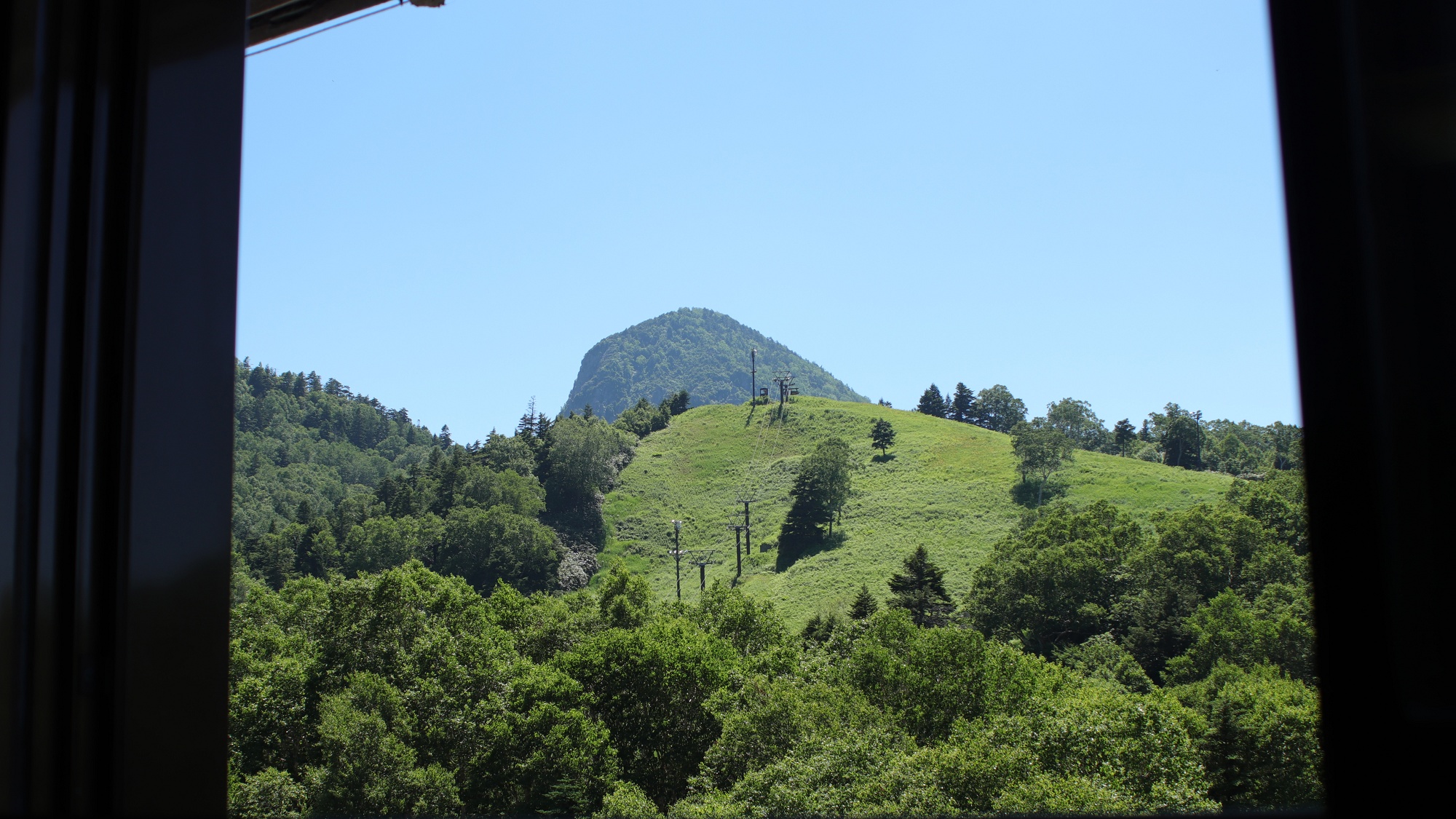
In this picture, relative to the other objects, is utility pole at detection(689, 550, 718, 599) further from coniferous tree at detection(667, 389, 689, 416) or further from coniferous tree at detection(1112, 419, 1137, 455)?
coniferous tree at detection(1112, 419, 1137, 455)

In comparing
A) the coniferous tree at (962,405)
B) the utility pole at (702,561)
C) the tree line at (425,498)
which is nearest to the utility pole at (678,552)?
the utility pole at (702,561)

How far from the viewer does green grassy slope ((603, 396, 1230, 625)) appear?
51.4 metres

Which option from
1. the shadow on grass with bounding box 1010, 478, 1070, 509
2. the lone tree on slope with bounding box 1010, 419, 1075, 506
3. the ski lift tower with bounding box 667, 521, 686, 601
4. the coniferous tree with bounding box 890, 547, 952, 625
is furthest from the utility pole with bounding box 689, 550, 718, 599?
the lone tree on slope with bounding box 1010, 419, 1075, 506

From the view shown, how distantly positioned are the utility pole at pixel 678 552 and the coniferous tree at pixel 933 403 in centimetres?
2860

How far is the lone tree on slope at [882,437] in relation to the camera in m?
69.9

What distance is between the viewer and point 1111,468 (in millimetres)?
59625

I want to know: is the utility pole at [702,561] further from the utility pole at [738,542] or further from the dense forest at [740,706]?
the dense forest at [740,706]

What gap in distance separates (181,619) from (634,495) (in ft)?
226

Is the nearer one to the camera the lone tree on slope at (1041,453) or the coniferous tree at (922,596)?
the coniferous tree at (922,596)

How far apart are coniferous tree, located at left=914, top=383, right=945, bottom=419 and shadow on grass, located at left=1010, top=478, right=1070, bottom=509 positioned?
72.8ft

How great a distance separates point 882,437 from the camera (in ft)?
231

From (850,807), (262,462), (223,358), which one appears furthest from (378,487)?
(223,358)

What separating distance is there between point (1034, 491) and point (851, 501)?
1175cm

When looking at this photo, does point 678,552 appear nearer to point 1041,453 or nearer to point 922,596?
point 922,596
